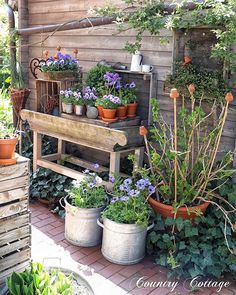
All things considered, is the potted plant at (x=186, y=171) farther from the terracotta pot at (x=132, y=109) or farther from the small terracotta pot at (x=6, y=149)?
the small terracotta pot at (x=6, y=149)

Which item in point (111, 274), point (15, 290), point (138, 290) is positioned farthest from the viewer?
point (111, 274)

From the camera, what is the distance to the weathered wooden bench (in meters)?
3.79

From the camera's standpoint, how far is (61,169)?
14.8 ft

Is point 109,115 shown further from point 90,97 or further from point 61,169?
point 61,169

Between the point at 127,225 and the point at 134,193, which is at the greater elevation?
the point at 134,193

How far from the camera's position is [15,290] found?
225 cm

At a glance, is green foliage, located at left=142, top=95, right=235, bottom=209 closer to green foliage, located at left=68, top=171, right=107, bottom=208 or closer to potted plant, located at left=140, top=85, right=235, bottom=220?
potted plant, located at left=140, top=85, right=235, bottom=220

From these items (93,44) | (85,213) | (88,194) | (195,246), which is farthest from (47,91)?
(195,246)

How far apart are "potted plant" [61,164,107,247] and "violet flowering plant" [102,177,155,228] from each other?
0.17 meters

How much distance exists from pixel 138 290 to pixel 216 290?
2.06 feet

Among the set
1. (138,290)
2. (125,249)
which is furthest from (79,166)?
(138,290)

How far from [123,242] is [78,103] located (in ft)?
5.34

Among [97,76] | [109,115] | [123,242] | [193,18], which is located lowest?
[123,242]

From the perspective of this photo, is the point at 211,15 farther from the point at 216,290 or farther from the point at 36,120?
the point at 36,120
